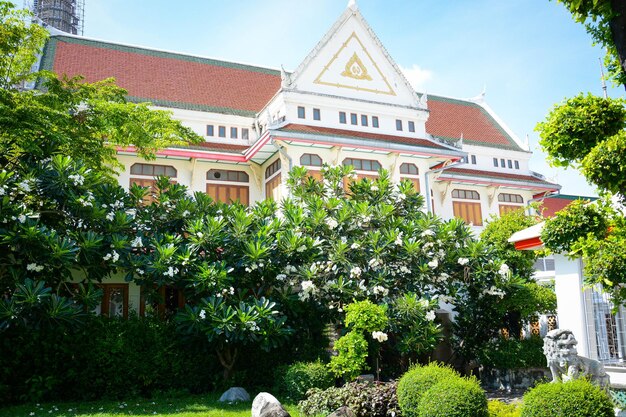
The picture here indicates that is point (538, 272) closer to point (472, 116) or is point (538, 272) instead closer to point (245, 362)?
point (245, 362)

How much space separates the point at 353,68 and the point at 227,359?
1495 cm

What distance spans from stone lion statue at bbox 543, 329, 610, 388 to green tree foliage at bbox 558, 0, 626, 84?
153 inches

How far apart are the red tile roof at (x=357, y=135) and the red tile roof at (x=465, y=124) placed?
5235 millimetres

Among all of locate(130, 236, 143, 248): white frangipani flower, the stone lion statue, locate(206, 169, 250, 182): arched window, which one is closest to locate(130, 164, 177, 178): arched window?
locate(206, 169, 250, 182): arched window

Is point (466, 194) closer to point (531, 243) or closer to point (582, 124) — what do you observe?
point (531, 243)

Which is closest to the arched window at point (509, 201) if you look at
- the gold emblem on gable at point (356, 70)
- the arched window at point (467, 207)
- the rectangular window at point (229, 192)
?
the arched window at point (467, 207)

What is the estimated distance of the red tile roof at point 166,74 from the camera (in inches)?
891

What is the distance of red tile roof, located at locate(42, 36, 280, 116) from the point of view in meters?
22.6

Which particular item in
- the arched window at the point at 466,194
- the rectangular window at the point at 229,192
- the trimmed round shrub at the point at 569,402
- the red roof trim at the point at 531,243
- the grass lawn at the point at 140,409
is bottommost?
the grass lawn at the point at 140,409

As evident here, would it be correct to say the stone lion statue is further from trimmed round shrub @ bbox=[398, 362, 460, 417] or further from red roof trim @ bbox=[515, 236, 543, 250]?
red roof trim @ bbox=[515, 236, 543, 250]

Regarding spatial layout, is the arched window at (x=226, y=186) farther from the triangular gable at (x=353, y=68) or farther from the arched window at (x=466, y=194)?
the arched window at (x=466, y=194)

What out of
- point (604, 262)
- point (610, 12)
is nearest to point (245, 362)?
point (604, 262)

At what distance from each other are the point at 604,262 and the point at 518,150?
24.9m

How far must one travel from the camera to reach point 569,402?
21.2 ft
